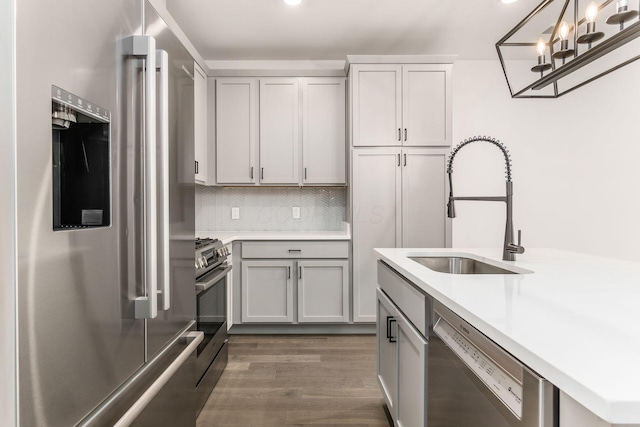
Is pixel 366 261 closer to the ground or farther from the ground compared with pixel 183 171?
closer to the ground

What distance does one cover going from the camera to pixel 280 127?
3.65m

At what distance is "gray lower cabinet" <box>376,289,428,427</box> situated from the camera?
1370 mm

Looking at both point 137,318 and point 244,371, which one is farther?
point 244,371

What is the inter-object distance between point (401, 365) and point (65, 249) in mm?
1424

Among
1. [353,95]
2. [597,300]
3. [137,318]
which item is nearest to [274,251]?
[353,95]

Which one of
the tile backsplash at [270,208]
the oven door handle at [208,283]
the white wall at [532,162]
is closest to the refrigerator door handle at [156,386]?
the oven door handle at [208,283]

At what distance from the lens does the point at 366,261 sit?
3420mm

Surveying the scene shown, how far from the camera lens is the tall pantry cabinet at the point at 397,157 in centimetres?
340

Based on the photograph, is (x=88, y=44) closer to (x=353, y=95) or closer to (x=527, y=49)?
(x=353, y=95)

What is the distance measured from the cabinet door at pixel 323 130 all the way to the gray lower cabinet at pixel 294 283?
0.71m

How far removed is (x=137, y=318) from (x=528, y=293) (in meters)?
1.09

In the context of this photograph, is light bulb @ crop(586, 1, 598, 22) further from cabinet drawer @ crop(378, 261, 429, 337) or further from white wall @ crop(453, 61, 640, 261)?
white wall @ crop(453, 61, 640, 261)

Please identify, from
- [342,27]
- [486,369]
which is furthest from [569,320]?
[342,27]

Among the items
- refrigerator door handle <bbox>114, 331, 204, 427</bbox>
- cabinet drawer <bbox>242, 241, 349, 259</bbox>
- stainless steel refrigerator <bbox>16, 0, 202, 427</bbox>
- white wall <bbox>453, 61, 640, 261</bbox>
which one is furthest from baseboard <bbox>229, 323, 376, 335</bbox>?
stainless steel refrigerator <bbox>16, 0, 202, 427</bbox>
